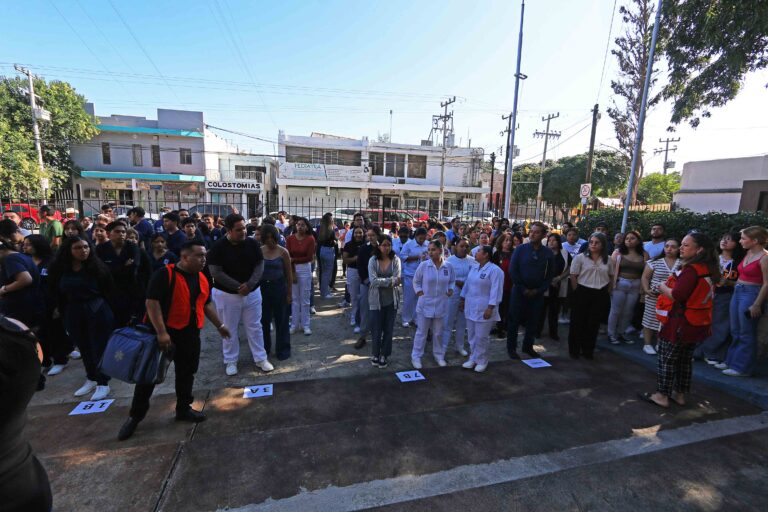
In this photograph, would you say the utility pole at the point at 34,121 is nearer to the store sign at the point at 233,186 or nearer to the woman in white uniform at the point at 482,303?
the store sign at the point at 233,186

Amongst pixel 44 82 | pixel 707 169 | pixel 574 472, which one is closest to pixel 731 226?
pixel 574 472

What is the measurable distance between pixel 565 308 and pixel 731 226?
3696 millimetres

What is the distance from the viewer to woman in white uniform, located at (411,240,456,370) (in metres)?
4.68

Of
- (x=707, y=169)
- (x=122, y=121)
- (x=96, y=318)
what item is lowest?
(x=96, y=318)

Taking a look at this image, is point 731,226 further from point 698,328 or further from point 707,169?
point 707,169

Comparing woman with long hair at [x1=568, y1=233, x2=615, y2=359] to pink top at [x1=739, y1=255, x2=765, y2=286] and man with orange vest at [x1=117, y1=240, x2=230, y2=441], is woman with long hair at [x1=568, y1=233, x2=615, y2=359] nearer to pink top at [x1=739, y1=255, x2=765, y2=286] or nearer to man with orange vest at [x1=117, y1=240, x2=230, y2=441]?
pink top at [x1=739, y1=255, x2=765, y2=286]

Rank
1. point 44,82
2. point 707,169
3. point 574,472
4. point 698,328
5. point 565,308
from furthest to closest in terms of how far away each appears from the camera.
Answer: point 44,82 < point 707,169 < point 565,308 < point 698,328 < point 574,472

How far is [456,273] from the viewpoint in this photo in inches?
209

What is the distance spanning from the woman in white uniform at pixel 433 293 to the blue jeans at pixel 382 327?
0.37 m

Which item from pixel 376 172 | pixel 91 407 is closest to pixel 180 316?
pixel 91 407

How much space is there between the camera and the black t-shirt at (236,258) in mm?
4191

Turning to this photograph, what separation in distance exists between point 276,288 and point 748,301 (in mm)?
5775

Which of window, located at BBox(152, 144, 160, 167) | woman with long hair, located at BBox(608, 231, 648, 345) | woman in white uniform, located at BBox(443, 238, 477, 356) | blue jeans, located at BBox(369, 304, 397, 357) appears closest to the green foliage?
woman with long hair, located at BBox(608, 231, 648, 345)

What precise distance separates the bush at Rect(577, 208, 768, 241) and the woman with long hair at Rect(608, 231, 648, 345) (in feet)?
4.66
